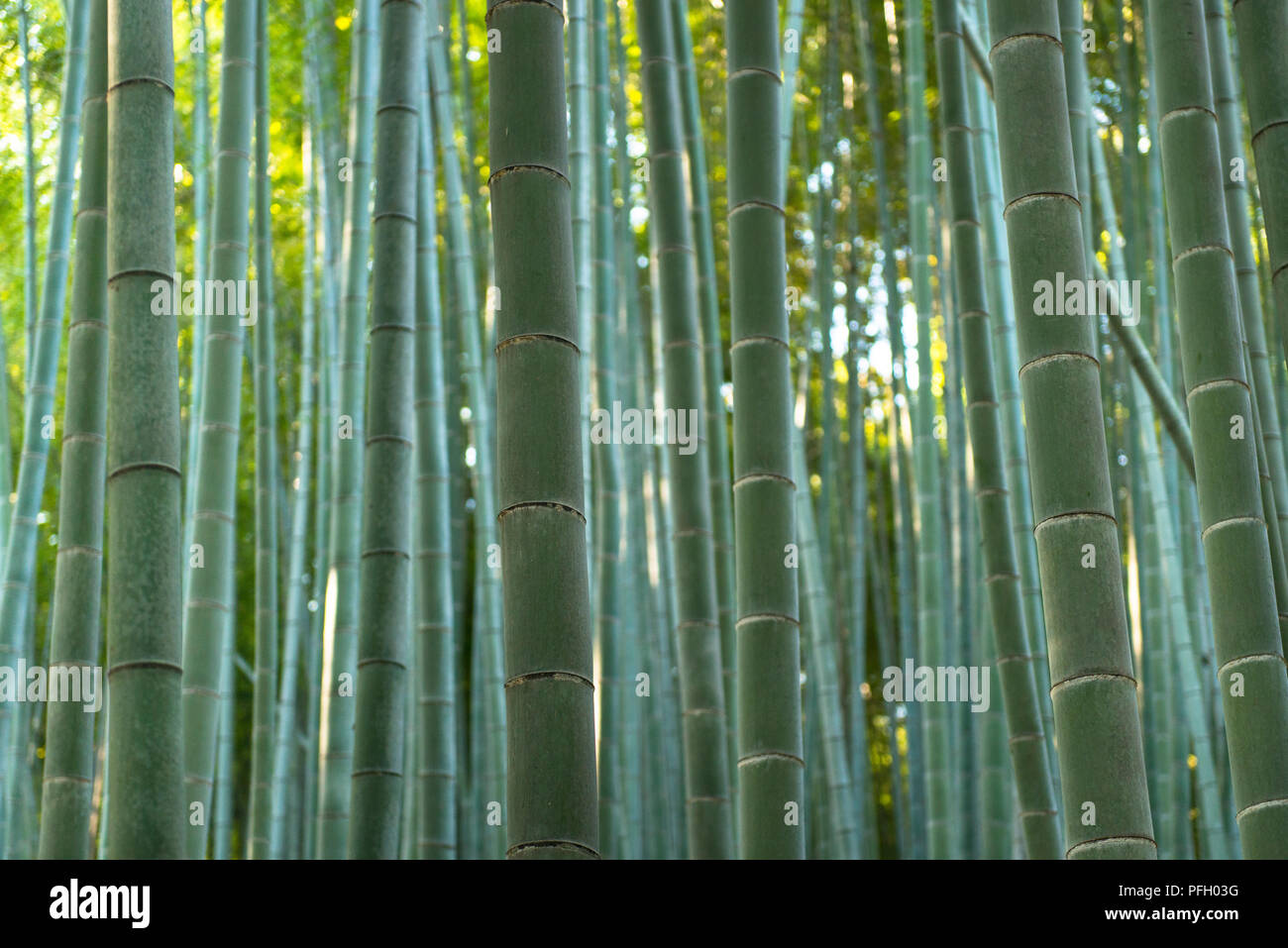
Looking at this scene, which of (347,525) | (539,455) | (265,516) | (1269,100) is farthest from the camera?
(265,516)

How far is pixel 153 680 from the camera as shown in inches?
71.4

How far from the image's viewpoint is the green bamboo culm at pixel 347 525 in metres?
3.92

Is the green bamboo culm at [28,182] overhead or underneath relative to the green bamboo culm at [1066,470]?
overhead

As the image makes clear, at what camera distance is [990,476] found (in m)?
3.46

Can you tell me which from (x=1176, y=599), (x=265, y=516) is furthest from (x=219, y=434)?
(x=1176, y=599)

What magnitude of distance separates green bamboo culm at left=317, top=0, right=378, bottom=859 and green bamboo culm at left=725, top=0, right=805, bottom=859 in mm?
1776

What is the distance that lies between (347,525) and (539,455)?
2244 millimetres

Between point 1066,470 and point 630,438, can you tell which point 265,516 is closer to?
point 630,438

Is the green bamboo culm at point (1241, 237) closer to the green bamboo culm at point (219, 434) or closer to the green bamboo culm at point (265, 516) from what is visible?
the green bamboo culm at point (219, 434)

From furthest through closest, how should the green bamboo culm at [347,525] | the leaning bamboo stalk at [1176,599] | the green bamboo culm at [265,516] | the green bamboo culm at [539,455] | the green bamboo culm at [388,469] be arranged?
the green bamboo culm at [265,516]
the leaning bamboo stalk at [1176,599]
the green bamboo culm at [347,525]
the green bamboo culm at [388,469]
the green bamboo culm at [539,455]

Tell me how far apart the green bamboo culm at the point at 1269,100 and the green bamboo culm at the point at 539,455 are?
4.54ft

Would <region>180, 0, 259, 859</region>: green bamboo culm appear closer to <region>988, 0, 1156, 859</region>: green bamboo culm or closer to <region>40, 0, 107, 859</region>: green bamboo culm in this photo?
<region>40, 0, 107, 859</region>: green bamboo culm

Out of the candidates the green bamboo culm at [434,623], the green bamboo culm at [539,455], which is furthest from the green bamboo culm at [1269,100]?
the green bamboo culm at [434,623]

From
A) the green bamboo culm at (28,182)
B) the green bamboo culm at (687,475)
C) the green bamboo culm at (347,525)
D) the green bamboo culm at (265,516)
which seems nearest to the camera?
the green bamboo culm at (687,475)
